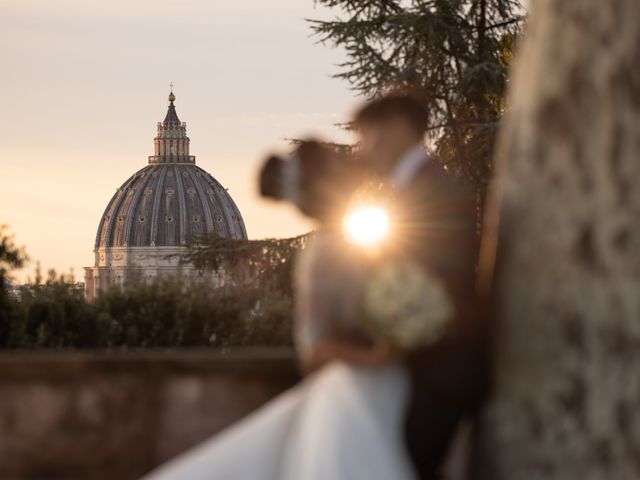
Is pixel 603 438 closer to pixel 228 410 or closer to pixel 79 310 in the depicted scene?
pixel 228 410

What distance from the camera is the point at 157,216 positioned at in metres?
152

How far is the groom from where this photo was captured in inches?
136

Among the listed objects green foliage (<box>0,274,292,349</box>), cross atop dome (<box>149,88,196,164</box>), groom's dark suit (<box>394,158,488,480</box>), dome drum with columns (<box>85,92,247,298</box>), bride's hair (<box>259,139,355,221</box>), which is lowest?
green foliage (<box>0,274,292,349</box>)

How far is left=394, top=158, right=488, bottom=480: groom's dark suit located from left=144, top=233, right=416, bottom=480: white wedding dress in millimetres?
56

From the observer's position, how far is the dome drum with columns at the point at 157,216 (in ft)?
499

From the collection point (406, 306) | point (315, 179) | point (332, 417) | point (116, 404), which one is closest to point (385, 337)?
point (406, 306)

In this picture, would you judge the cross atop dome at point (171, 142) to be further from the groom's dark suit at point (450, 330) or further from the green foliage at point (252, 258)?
the groom's dark suit at point (450, 330)

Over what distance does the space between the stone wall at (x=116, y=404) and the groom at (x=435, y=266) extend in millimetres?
1142

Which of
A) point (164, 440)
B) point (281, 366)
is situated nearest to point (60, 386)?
point (164, 440)

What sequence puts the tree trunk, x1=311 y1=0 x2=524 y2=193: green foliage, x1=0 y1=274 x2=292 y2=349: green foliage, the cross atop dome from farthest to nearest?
the cross atop dome < x1=311 y1=0 x2=524 y2=193: green foliage < x1=0 y1=274 x2=292 y2=349: green foliage < the tree trunk

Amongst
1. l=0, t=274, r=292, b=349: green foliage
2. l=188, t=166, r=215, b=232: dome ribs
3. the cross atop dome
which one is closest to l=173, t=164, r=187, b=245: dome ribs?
l=188, t=166, r=215, b=232: dome ribs

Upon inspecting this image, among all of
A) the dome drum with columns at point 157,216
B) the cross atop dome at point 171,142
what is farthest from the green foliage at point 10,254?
the cross atop dome at point 171,142

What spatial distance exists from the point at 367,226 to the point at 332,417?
500mm

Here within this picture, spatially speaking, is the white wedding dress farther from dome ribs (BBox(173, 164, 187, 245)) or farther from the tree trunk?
dome ribs (BBox(173, 164, 187, 245))
